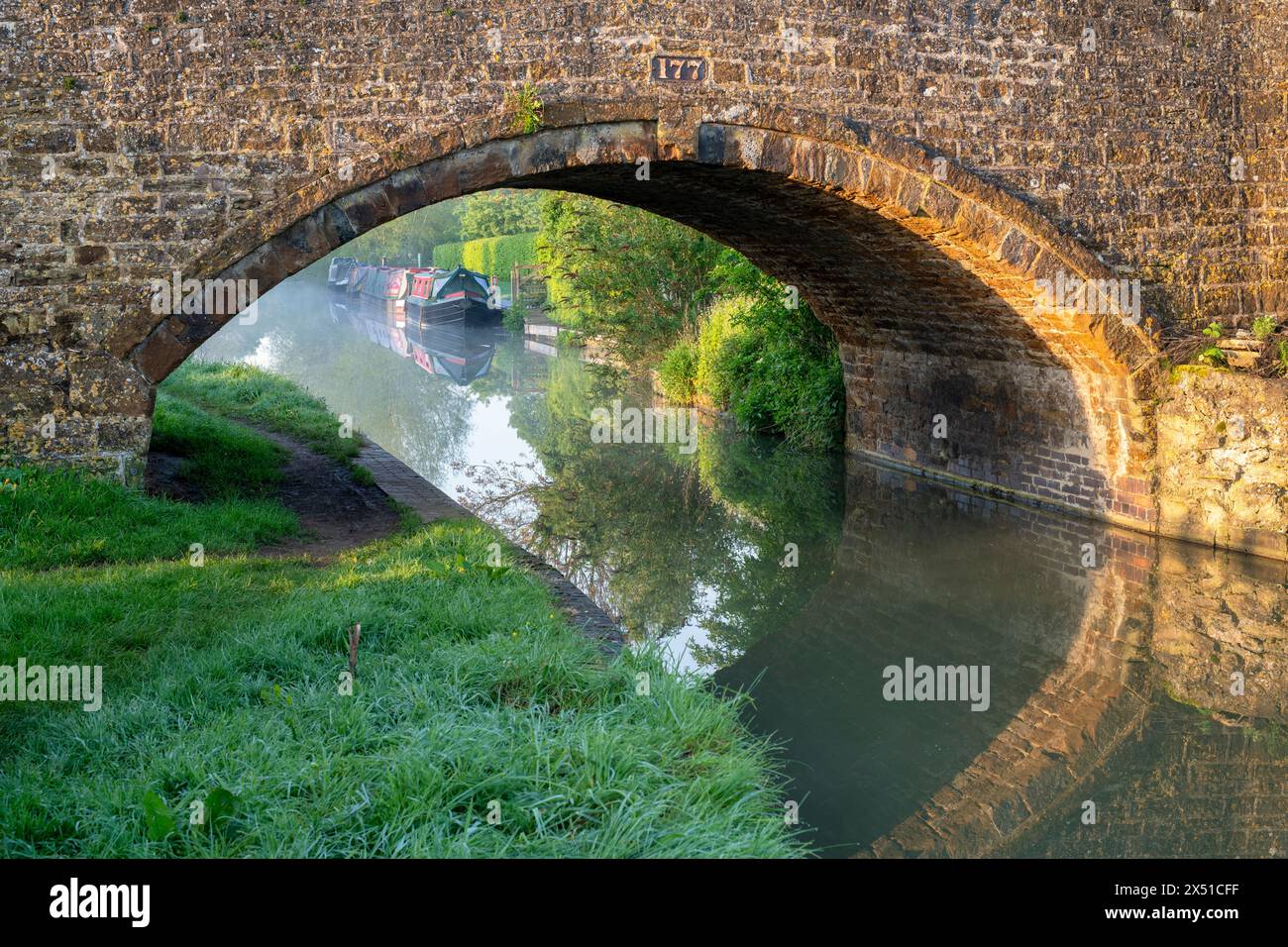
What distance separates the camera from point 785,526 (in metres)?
9.05

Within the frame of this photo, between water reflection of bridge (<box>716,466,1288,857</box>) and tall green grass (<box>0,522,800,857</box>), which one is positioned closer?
tall green grass (<box>0,522,800,857</box>)

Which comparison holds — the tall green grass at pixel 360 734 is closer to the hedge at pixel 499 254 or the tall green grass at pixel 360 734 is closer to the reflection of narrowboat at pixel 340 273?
the hedge at pixel 499 254

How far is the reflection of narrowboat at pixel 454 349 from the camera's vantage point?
21278mm

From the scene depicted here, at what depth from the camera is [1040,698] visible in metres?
5.41

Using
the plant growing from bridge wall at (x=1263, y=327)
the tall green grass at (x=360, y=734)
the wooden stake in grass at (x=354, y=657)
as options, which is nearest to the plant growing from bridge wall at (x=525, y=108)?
the tall green grass at (x=360, y=734)

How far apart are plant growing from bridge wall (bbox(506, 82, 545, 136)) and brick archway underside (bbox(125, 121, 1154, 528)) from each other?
0.10 m

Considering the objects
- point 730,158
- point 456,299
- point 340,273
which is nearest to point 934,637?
point 730,158

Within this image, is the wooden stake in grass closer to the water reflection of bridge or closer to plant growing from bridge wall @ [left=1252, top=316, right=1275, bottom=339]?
the water reflection of bridge

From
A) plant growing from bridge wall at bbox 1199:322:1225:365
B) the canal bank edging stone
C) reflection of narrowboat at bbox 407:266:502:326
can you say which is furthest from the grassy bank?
reflection of narrowboat at bbox 407:266:502:326

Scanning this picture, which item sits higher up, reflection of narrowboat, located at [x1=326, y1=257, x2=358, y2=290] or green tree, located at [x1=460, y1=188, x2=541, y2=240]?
green tree, located at [x1=460, y1=188, x2=541, y2=240]

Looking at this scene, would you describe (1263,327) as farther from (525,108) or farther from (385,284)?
(385,284)

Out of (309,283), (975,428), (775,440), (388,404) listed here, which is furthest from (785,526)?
(309,283)

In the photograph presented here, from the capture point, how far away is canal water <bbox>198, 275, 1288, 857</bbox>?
4.18 m

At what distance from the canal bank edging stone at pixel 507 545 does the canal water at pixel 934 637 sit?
47cm
